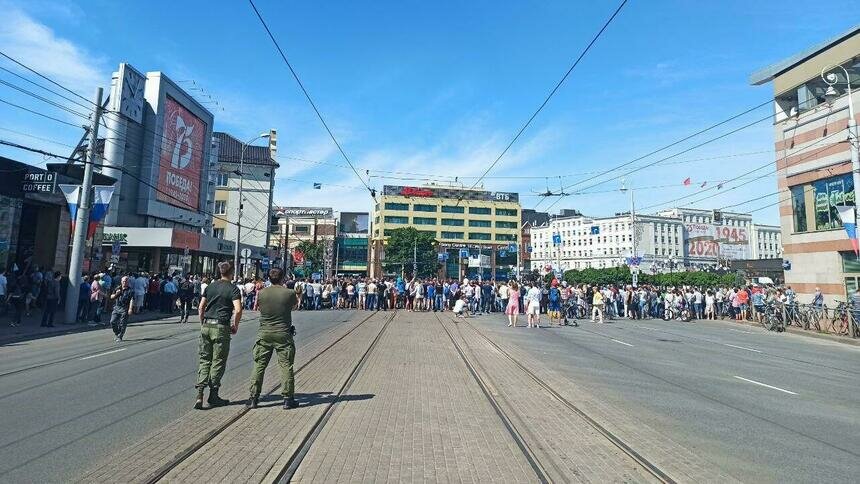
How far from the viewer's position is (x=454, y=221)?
112 meters

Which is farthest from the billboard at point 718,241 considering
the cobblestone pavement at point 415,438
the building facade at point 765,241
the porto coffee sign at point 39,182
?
the cobblestone pavement at point 415,438

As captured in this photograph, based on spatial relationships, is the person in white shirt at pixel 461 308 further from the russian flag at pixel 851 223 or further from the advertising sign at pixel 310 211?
the advertising sign at pixel 310 211

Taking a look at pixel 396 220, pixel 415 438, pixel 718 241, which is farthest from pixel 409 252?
pixel 415 438

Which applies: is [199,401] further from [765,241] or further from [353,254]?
[765,241]

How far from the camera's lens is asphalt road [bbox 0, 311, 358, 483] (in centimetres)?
491

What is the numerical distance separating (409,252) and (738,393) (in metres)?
83.1

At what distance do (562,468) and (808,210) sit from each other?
32635mm

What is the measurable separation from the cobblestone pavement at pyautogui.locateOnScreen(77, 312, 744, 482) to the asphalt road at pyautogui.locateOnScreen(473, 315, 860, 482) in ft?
1.90

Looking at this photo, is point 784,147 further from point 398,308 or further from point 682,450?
point 682,450

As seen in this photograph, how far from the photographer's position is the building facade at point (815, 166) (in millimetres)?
27203

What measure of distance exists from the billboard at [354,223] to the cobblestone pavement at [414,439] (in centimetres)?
11295

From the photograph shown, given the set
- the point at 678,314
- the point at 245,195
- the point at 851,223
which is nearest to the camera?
the point at 851,223

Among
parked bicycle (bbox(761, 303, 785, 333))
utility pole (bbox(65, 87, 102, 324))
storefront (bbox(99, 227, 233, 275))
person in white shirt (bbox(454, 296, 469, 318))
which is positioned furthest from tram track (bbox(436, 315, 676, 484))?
storefront (bbox(99, 227, 233, 275))

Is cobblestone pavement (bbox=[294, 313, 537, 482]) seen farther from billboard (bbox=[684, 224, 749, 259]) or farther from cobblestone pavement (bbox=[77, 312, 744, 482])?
billboard (bbox=[684, 224, 749, 259])
